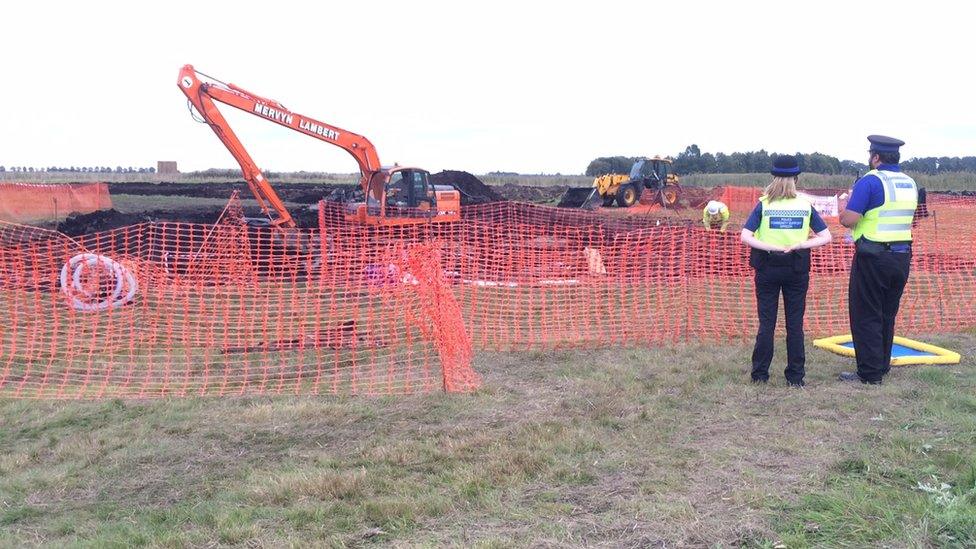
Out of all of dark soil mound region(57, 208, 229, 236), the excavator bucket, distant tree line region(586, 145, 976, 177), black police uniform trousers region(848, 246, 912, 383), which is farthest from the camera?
distant tree line region(586, 145, 976, 177)

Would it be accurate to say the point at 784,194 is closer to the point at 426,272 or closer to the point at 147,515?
the point at 426,272

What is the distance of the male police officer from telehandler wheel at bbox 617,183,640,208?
76.7 ft

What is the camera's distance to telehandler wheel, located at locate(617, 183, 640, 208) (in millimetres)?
29375

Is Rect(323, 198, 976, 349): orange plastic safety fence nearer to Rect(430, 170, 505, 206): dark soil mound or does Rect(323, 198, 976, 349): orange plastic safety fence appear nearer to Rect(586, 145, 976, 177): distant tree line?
Rect(430, 170, 505, 206): dark soil mound

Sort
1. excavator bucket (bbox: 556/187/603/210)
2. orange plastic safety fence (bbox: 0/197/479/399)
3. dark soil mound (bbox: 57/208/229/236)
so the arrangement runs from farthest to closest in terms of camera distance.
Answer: excavator bucket (bbox: 556/187/603/210) → dark soil mound (bbox: 57/208/229/236) → orange plastic safety fence (bbox: 0/197/479/399)

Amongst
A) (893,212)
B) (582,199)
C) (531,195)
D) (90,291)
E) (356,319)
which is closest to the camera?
(893,212)

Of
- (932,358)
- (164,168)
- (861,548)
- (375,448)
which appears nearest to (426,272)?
(375,448)

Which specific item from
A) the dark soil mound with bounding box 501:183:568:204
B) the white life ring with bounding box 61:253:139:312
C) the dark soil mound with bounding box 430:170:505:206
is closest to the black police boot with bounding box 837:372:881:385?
the white life ring with bounding box 61:253:139:312

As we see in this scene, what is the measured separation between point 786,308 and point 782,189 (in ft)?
3.03

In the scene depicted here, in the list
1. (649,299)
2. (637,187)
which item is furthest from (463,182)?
(649,299)

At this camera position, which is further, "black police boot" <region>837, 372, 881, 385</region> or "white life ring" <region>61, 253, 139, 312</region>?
"white life ring" <region>61, 253, 139, 312</region>

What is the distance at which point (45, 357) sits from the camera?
24.9 ft

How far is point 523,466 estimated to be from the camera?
4.56 meters

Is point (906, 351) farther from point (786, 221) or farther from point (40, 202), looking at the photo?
point (40, 202)
